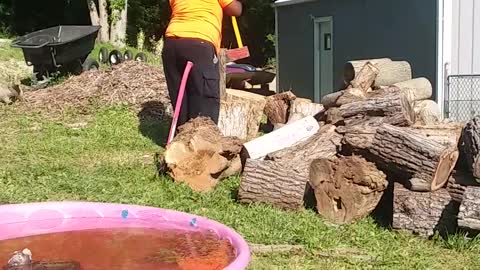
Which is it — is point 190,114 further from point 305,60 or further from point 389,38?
point 305,60

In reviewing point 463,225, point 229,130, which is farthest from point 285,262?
point 229,130

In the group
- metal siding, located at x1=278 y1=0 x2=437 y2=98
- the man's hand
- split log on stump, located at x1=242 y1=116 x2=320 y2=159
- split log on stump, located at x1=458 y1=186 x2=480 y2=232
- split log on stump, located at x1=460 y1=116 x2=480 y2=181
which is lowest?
split log on stump, located at x1=458 y1=186 x2=480 y2=232

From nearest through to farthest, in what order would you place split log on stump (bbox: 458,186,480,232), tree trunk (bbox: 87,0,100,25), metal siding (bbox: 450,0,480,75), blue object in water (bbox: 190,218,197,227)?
blue object in water (bbox: 190,218,197,227), split log on stump (bbox: 458,186,480,232), metal siding (bbox: 450,0,480,75), tree trunk (bbox: 87,0,100,25)

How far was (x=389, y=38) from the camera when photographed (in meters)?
11.6

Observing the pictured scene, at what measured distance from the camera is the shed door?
13.9m

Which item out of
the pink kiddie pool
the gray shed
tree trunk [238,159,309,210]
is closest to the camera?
the pink kiddie pool

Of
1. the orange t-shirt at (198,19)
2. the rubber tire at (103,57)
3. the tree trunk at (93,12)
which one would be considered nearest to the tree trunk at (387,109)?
the orange t-shirt at (198,19)

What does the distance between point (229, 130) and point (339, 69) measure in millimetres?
5327

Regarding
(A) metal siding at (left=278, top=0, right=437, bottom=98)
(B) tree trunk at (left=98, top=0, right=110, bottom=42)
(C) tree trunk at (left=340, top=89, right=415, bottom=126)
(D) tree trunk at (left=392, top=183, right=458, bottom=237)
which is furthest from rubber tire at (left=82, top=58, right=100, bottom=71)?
(B) tree trunk at (left=98, top=0, right=110, bottom=42)

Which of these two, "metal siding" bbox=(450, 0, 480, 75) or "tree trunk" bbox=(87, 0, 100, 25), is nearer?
"metal siding" bbox=(450, 0, 480, 75)

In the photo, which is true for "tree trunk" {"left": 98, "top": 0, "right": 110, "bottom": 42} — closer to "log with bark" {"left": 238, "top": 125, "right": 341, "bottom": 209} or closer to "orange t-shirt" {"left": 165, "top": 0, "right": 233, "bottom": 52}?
"orange t-shirt" {"left": 165, "top": 0, "right": 233, "bottom": 52}

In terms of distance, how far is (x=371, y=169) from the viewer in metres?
5.28

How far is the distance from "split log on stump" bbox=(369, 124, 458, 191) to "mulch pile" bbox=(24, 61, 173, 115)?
5.18m

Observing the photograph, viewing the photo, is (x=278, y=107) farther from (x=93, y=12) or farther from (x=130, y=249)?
(x=93, y=12)
